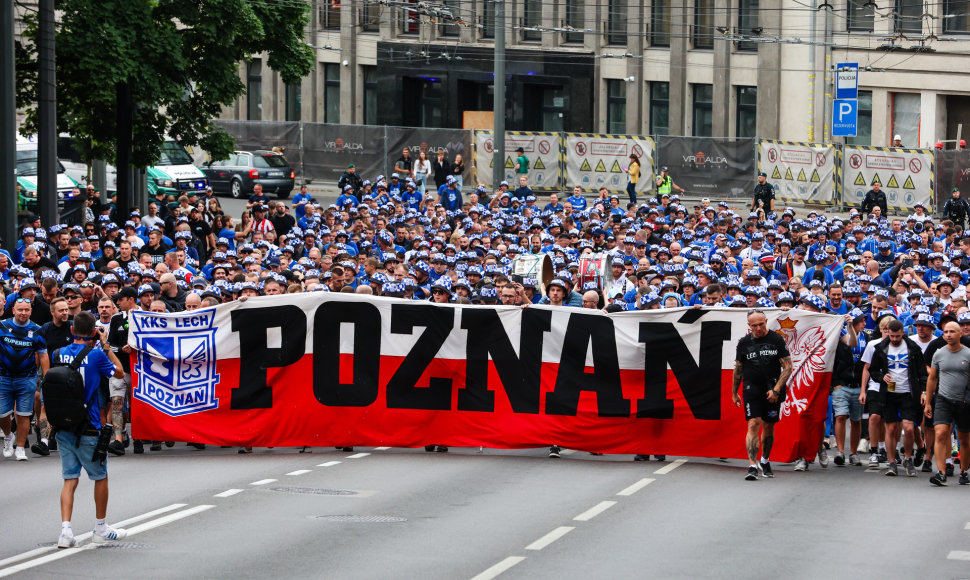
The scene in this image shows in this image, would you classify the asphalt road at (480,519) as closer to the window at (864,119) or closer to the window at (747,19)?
the window at (864,119)

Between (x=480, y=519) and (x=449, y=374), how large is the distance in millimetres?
3703

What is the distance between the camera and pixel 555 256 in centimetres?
2398

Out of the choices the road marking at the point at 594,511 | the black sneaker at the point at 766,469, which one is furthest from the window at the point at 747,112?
the road marking at the point at 594,511

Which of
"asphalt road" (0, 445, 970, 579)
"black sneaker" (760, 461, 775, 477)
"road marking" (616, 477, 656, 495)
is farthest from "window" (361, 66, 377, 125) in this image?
"road marking" (616, 477, 656, 495)

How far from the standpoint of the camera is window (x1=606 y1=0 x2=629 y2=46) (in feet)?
172

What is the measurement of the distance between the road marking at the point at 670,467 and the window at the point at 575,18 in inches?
1496

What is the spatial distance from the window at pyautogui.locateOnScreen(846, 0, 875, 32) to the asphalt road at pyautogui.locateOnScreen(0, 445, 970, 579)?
33.4m

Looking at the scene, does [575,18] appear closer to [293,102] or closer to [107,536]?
[293,102]

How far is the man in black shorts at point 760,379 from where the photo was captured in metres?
15.4

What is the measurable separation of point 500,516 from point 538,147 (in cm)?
3187

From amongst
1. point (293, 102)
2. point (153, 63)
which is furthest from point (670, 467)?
point (293, 102)

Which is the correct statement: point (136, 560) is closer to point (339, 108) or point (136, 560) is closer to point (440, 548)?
point (440, 548)

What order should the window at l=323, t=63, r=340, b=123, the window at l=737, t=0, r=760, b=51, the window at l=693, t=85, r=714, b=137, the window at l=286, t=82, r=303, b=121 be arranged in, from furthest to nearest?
the window at l=286, t=82, r=303, b=121
the window at l=323, t=63, r=340, b=123
the window at l=693, t=85, r=714, b=137
the window at l=737, t=0, r=760, b=51

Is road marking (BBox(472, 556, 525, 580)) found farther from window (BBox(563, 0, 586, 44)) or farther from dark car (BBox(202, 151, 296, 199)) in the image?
window (BBox(563, 0, 586, 44))
